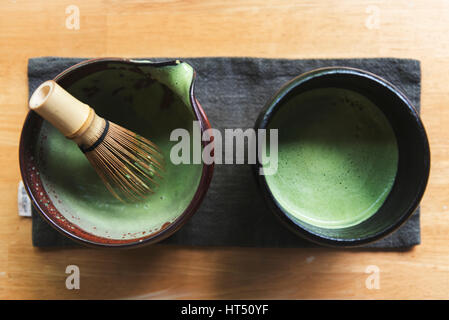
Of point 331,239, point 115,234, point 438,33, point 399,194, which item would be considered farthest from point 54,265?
point 438,33

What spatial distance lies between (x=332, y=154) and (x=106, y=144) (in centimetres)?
36

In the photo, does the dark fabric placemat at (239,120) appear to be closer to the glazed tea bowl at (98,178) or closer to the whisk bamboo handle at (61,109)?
the glazed tea bowl at (98,178)

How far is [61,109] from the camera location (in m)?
0.45

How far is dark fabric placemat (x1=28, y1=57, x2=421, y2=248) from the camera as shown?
0.60 m

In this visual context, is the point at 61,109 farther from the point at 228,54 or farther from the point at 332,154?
the point at 332,154

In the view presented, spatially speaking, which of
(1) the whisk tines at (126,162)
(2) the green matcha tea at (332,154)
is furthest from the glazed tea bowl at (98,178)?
(2) the green matcha tea at (332,154)

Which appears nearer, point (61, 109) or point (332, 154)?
point (61, 109)

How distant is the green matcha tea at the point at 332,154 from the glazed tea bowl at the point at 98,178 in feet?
0.51

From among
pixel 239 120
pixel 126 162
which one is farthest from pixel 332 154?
pixel 126 162

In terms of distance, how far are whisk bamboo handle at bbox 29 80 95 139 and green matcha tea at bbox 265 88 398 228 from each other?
29cm

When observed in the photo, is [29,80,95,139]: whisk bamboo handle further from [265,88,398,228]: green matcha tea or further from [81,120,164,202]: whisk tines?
[265,88,398,228]: green matcha tea

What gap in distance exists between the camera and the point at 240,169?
60 cm

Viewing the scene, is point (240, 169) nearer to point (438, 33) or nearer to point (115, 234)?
point (115, 234)

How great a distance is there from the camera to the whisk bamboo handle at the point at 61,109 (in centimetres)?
44
